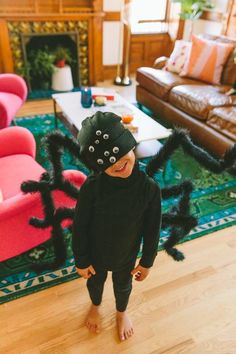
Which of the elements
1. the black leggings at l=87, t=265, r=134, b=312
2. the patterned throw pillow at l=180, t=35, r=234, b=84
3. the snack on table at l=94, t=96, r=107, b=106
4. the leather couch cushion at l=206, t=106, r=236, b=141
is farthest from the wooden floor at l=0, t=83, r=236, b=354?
the patterned throw pillow at l=180, t=35, r=234, b=84

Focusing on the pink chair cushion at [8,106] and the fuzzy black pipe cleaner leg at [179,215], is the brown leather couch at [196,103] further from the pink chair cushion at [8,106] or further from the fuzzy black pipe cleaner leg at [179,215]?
the pink chair cushion at [8,106]

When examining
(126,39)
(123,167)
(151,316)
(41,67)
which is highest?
(123,167)

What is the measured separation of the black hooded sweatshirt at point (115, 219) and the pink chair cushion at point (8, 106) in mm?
1815

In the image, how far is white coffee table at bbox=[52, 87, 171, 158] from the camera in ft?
7.97

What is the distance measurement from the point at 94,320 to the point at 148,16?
15.8 feet

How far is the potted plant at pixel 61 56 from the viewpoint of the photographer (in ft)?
13.7

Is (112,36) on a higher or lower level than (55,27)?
lower

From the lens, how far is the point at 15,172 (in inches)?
74.0

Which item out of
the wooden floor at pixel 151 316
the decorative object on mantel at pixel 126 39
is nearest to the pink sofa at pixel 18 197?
the wooden floor at pixel 151 316

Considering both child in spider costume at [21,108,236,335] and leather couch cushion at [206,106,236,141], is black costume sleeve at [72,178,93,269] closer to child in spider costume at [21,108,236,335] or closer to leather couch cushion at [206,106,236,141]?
child in spider costume at [21,108,236,335]

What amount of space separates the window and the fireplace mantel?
0.84 m

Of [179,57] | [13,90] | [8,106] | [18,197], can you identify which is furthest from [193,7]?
[18,197]

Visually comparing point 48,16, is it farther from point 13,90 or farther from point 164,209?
point 164,209

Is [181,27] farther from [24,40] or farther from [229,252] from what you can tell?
[229,252]
